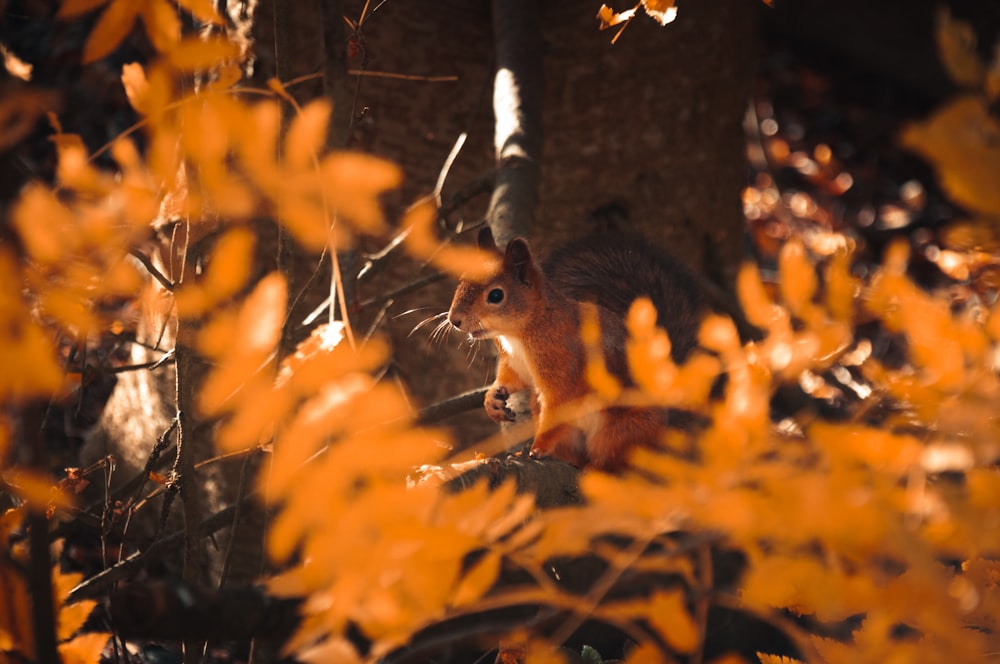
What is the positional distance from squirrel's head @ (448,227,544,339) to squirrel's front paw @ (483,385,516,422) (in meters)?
0.15

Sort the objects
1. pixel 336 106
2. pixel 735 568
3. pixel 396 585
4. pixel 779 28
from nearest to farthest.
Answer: pixel 396 585, pixel 336 106, pixel 735 568, pixel 779 28

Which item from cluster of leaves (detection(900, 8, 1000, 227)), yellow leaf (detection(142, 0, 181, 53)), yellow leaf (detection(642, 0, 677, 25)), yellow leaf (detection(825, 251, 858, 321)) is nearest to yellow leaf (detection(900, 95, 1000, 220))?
cluster of leaves (detection(900, 8, 1000, 227))

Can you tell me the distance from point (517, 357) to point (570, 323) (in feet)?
0.47

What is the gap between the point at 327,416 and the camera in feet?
2.36

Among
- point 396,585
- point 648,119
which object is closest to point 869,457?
point 396,585

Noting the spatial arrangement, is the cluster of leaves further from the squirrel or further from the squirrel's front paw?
the squirrel's front paw

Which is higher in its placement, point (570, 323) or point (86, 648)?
point (86, 648)

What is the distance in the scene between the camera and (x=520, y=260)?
163 centimetres

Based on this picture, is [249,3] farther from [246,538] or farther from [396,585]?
[396,585]

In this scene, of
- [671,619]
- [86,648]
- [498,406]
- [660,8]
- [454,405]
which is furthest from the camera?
[454,405]

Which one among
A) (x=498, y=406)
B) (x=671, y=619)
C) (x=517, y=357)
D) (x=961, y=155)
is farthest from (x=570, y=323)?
(x=961, y=155)

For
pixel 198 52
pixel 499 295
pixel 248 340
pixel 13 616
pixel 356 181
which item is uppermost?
pixel 198 52

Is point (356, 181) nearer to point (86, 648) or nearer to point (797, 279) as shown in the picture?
point (797, 279)

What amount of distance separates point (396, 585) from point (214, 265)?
348 millimetres
